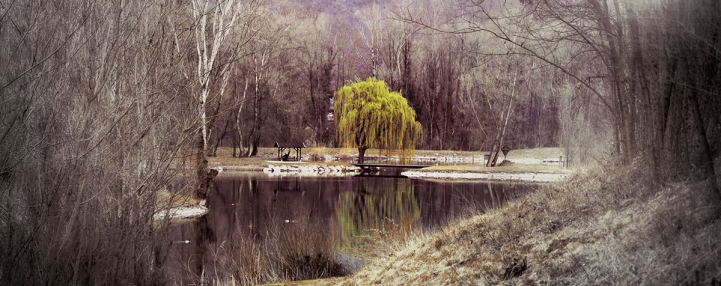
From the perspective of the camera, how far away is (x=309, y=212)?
48.8ft

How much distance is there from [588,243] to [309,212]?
10482 mm

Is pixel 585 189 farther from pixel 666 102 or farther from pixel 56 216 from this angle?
pixel 56 216

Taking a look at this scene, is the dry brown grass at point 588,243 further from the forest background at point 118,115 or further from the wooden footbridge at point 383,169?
the wooden footbridge at point 383,169

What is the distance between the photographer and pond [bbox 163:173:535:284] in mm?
10159

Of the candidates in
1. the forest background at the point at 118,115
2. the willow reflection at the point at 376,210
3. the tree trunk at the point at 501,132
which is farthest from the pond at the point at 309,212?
the tree trunk at the point at 501,132

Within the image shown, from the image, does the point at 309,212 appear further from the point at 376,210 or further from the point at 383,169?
the point at 383,169

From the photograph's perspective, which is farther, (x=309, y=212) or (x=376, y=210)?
(x=376, y=210)

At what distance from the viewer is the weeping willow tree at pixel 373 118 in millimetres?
31672

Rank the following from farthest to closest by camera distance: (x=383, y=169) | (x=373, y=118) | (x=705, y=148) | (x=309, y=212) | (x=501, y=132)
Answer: (x=383, y=169)
(x=373, y=118)
(x=501, y=132)
(x=309, y=212)
(x=705, y=148)

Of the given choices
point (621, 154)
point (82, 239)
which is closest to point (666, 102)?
point (621, 154)

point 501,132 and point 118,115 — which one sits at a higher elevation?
point 501,132

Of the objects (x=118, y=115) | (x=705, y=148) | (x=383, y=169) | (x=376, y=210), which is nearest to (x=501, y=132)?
(x=383, y=169)

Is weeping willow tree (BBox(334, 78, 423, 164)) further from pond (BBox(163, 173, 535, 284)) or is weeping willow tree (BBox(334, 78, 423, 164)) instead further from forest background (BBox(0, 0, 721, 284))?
forest background (BBox(0, 0, 721, 284))

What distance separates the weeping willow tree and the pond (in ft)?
17.7
